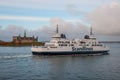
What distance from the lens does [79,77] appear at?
54688 millimetres

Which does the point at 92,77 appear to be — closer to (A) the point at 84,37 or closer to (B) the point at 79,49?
(B) the point at 79,49

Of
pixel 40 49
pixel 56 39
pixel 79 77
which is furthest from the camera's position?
pixel 56 39

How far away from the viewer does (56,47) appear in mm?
106250

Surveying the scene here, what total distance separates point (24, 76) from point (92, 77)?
13526 millimetres

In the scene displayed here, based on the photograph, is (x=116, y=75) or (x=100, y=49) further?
(x=100, y=49)

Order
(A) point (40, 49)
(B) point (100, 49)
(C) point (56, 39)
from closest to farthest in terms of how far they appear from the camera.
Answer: (A) point (40, 49) < (C) point (56, 39) < (B) point (100, 49)

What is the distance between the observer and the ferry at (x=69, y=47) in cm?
10478

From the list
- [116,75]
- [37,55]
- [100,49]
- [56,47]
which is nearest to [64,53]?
[56,47]

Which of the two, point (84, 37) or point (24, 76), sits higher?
point (84, 37)

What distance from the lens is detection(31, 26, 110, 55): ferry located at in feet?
344

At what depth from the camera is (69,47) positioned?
109 metres

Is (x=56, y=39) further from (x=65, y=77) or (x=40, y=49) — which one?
(x=65, y=77)

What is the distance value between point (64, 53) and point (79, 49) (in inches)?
297

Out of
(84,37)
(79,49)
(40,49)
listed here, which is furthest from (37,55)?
(84,37)
